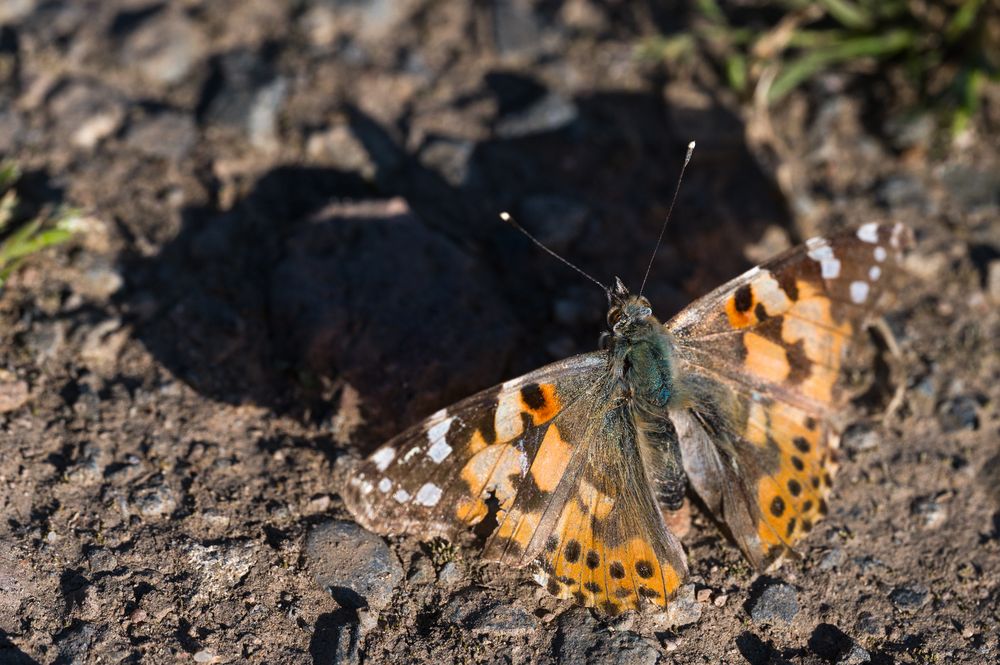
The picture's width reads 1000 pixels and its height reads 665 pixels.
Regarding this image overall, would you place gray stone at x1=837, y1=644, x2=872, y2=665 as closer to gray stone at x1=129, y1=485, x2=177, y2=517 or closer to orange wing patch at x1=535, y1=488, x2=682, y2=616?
orange wing patch at x1=535, y1=488, x2=682, y2=616

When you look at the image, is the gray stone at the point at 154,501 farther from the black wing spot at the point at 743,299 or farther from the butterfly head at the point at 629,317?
the black wing spot at the point at 743,299

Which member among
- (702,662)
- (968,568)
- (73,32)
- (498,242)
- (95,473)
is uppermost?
(73,32)

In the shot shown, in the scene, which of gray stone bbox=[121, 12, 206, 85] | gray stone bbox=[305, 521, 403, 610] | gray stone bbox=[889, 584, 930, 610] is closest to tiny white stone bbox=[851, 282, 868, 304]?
gray stone bbox=[889, 584, 930, 610]

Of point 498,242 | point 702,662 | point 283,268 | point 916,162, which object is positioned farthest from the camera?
point 916,162

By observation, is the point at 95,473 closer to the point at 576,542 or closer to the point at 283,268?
the point at 283,268

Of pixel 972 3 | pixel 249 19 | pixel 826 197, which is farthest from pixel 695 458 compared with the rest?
pixel 249 19

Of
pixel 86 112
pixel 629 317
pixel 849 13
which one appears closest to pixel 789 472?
pixel 629 317

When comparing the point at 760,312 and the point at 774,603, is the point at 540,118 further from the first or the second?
the point at 774,603
